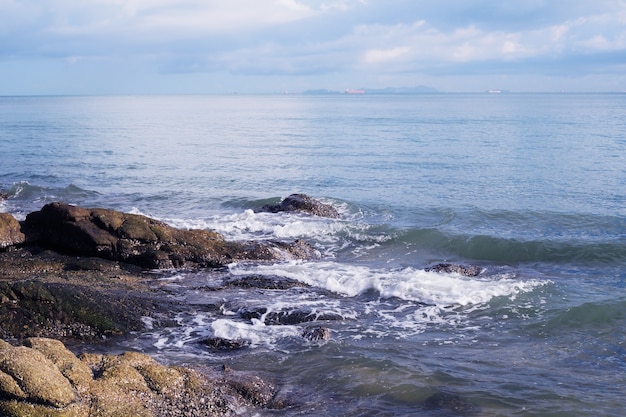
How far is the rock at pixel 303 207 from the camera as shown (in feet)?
84.9

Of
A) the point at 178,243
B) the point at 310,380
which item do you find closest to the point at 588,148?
the point at 178,243

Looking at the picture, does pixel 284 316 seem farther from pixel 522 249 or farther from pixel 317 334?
pixel 522 249

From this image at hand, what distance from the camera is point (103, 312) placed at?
12.5 metres

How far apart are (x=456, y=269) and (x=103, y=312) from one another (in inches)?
401

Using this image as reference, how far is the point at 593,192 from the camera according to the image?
30.7m

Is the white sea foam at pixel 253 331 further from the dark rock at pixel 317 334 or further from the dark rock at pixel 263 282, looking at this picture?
the dark rock at pixel 263 282

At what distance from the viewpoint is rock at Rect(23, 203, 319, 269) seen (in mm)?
17203

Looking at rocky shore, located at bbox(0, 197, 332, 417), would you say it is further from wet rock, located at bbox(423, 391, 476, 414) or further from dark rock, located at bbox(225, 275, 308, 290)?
wet rock, located at bbox(423, 391, 476, 414)

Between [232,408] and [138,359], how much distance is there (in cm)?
155

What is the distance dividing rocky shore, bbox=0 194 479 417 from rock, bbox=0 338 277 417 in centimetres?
1

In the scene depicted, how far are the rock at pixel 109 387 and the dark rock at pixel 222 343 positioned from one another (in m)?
1.75

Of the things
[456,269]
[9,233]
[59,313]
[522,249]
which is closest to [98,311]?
[59,313]

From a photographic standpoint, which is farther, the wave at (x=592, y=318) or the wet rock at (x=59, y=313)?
the wave at (x=592, y=318)

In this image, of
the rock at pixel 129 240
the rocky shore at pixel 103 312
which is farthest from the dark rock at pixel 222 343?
the rock at pixel 129 240
